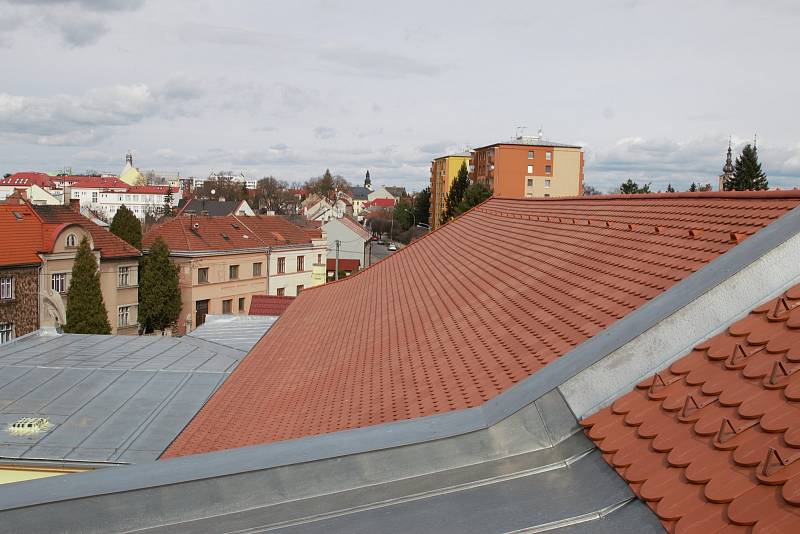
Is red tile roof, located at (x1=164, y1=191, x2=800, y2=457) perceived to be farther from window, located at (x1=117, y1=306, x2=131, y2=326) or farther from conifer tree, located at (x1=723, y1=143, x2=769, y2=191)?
conifer tree, located at (x1=723, y1=143, x2=769, y2=191)

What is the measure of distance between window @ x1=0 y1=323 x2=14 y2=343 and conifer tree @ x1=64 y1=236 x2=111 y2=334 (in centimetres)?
223

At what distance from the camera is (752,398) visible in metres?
3.35

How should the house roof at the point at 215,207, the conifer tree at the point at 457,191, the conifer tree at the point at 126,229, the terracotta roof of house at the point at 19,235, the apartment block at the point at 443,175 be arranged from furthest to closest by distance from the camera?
1. the apartment block at the point at 443,175
2. the house roof at the point at 215,207
3. the conifer tree at the point at 457,191
4. the conifer tree at the point at 126,229
5. the terracotta roof of house at the point at 19,235

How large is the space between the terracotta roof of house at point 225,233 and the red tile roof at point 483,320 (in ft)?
104

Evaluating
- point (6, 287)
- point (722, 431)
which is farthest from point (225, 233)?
point (722, 431)

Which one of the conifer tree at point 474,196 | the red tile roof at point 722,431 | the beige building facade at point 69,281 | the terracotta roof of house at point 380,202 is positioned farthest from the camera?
the terracotta roof of house at point 380,202

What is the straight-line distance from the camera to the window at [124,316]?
3828 centimetres

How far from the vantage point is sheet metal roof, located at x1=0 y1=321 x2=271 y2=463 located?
1001 cm

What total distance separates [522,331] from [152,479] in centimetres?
373

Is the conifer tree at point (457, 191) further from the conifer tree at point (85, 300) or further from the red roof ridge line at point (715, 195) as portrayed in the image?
the red roof ridge line at point (715, 195)

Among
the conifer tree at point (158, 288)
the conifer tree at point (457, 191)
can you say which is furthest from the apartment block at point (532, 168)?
the conifer tree at point (158, 288)

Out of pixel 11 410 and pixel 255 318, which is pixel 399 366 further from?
pixel 255 318

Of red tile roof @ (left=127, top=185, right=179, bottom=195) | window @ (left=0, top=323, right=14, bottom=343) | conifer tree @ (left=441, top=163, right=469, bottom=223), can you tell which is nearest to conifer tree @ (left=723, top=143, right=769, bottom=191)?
conifer tree @ (left=441, top=163, right=469, bottom=223)

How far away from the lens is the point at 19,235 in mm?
33438
